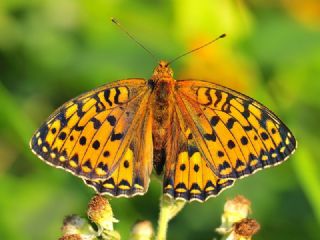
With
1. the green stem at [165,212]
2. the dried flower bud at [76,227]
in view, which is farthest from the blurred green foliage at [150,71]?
the green stem at [165,212]

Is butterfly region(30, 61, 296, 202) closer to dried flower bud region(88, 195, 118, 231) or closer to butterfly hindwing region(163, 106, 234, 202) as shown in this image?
butterfly hindwing region(163, 106, 234, 202)

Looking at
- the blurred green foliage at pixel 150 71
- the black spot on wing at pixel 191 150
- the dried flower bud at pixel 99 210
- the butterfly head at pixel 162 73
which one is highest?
the blurred green foliage at pixel 150 71

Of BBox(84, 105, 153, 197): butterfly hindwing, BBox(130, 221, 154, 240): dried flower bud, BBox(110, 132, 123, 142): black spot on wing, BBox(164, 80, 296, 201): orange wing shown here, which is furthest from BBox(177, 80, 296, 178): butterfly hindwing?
BBox(130, 221, 154, 240): dried flower bud

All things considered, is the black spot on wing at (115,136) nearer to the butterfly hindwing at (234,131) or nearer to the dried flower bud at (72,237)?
the butterfly hindwing at (234,131)

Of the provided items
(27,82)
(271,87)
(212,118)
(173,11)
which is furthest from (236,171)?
(27,82)

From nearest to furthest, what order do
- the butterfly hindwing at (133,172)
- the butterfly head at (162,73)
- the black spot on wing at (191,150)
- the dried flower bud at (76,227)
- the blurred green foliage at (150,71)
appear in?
the butterfly hindwing at (133,172) < the black spot on wing at (191,150) < the dried flower bud at (76,227) < the butterfly head at (162,73) < the blurred green foliage at (150,71)

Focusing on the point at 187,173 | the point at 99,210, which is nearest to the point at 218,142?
the point at 187,173

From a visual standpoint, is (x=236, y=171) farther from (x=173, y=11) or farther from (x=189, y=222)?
(x=173, y=11)
